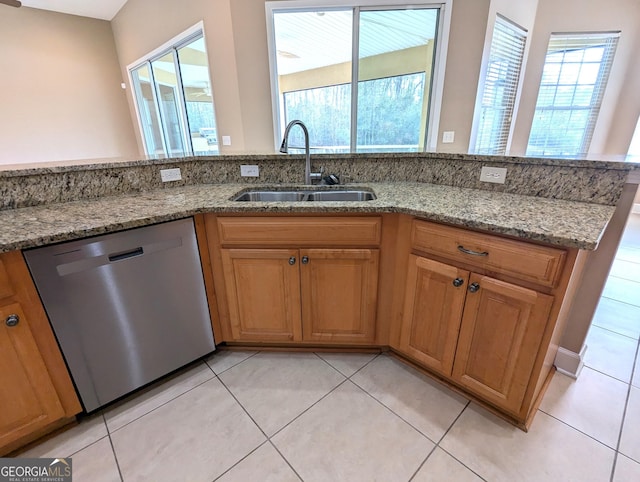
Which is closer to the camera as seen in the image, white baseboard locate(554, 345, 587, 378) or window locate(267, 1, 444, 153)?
white baseboard locate(554, 345, 587, 378)

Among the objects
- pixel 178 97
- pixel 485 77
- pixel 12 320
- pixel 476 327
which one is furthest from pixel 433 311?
pixel 178 97

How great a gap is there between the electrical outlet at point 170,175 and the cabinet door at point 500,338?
5.31 feet

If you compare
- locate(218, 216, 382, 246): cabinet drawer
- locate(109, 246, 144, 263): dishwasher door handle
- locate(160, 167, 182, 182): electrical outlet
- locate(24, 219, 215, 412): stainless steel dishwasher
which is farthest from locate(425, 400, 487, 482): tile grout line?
locate(160, 167, 182, 182): electrical outlet

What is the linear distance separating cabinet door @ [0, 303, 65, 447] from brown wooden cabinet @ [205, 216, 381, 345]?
0.67 m

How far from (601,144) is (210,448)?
605 centimetres

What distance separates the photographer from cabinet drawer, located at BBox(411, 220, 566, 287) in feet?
3.01

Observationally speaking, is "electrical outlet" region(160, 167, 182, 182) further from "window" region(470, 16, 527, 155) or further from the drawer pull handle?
"window" region(470, 16, 527, 155)

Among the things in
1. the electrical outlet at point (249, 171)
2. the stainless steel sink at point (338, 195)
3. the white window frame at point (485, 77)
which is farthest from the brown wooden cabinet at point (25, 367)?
the white window frame at point (485, 77)

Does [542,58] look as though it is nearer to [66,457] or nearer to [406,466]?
[406,466]

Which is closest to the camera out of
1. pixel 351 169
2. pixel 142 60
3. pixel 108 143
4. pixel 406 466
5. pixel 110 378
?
pixel 406 466

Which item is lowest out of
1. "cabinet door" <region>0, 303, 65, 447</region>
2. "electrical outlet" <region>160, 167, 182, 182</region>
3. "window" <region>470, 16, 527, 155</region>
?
"cabinet door" <region>0, 303, 65, 447</region>

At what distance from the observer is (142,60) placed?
429 cm

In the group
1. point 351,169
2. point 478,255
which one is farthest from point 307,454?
point 351,169

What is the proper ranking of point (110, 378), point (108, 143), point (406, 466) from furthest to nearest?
1. point (108, 143)
2. point (110, 378)
3. point (406, 466)
